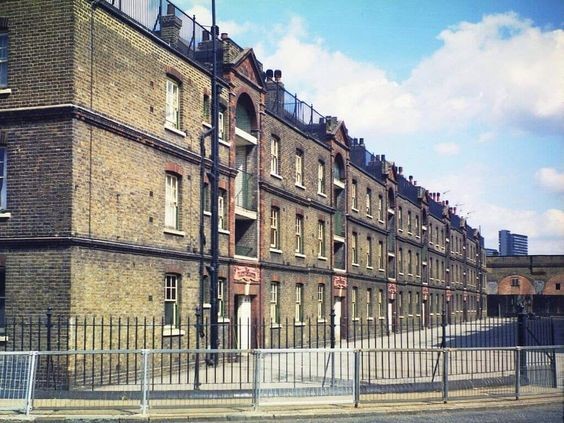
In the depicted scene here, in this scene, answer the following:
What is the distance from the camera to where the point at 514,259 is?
9431 cm

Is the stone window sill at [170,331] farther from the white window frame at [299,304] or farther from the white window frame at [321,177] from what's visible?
the white window frame at [321,177]

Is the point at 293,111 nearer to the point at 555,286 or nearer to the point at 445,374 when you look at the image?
the point at 445,374

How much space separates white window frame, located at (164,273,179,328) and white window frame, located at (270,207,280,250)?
27.8 feet

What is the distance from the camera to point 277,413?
45.0 ft

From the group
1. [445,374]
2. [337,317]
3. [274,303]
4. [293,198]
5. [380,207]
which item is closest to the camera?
[445,374]

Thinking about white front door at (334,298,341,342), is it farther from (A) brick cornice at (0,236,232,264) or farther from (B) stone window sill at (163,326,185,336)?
(A) brick cornice at (0,236,232,264)

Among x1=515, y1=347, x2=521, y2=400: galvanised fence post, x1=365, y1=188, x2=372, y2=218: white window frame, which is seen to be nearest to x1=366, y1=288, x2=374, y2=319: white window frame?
x1=365, y1=188, x2=372, y2=218: white window frame

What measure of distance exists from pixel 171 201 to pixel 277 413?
419 inches

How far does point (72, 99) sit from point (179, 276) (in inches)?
285

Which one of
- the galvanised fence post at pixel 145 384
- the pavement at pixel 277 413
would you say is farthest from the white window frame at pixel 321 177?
the galvanised fence post at pixel 145 384

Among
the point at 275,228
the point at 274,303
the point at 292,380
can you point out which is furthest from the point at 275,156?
the point at 292,380

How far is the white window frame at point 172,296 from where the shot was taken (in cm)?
2238

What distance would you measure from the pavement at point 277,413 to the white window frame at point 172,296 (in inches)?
326

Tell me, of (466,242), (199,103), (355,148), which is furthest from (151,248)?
(466,242)
